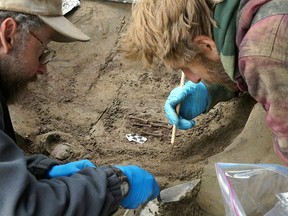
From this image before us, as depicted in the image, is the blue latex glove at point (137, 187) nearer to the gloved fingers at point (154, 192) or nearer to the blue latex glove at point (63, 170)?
the gloved fingers at point (154, 192)

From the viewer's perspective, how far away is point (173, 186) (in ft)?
8.46

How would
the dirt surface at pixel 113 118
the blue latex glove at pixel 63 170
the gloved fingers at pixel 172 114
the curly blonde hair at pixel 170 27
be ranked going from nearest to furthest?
the curly blonde hair at pixel 170 27
the blue latex glove at pixel 63 170
the gloved fingers at pixel 172 114
the dirt surface at pixel 113 118

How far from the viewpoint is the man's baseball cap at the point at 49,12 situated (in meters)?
1.91

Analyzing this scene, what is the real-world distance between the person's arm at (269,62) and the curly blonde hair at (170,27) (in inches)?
9.1

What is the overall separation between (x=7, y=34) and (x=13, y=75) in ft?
0.76

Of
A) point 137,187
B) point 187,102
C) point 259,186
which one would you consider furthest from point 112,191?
point 187,102

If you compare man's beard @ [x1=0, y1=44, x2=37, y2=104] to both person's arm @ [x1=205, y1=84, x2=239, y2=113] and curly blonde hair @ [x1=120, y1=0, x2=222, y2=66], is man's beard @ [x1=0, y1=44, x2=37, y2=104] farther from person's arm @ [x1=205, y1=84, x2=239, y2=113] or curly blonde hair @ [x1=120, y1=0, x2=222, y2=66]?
person's arm @ [x1=205, y1=84, x2=239, y2=113]

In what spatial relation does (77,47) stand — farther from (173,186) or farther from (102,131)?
(173,186)

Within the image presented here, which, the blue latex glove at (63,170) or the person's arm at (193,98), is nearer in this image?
the blue latex glove at (63,170)

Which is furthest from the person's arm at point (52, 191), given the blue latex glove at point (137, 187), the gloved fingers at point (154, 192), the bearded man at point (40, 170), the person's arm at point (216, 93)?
the person's arm at point (216, 93)

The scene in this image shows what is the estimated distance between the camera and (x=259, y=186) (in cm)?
197

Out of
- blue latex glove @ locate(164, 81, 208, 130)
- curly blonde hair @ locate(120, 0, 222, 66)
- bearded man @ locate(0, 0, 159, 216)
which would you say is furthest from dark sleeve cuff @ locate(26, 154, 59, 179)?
blue latex glove @ locate(164, 81, 208, 130)

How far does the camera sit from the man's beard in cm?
200

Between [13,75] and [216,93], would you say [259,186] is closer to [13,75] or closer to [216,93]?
[216,93]
